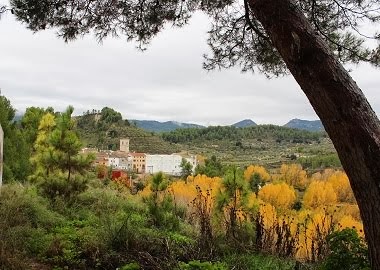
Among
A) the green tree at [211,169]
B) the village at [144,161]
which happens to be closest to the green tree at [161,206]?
the green tree at [211,169]

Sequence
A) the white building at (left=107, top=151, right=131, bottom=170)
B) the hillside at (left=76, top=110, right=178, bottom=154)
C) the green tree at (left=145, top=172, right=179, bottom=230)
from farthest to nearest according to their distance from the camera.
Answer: the hillside at (left=76, top=110, right=178, bottom=154), the white building at (left=107, top=151, right=131, bottom=170), the green tree at (left=145, top=172, right=179, bottom=230)

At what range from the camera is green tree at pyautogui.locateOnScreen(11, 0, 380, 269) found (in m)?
2.18

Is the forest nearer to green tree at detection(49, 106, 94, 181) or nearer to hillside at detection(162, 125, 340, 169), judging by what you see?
green tree at detection(49, 106, 94, 181)

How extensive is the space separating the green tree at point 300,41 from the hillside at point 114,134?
2507 inches

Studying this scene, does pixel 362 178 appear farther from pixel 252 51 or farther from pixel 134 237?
pixel 134 237

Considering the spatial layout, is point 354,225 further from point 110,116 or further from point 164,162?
point 110,116

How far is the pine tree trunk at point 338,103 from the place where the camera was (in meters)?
2.14

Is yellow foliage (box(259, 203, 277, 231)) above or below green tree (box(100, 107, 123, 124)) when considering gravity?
below

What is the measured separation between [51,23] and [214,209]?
4.56 meters

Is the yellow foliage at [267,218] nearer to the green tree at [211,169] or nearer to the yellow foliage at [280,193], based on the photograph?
the yellow foliage at [280,193]

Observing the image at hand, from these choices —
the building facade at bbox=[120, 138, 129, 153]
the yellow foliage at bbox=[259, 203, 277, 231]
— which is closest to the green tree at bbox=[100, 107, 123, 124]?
the building facade at bbox=[120, 138, 129, 153]

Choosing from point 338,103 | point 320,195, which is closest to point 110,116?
point 320,195

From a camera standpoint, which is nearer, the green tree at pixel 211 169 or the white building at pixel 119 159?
the green tree at pixel 211 169

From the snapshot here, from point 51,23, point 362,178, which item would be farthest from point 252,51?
point 362,178
